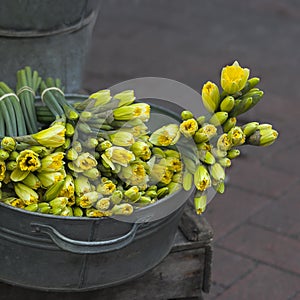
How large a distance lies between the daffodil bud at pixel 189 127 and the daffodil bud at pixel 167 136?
0.06 feet

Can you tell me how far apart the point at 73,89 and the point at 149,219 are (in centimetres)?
82

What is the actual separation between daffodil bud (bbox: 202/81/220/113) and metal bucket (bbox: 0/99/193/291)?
18 cm

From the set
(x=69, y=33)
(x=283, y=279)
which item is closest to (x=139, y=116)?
(x=69, y=33)

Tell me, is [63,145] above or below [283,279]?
above

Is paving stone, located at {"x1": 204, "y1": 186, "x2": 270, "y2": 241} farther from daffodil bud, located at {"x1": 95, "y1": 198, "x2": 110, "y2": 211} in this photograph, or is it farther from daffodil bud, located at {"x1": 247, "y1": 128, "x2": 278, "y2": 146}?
daffodil bud, located at {"x1": 95, "y1": 198, "x2": 110, "y2": 211}

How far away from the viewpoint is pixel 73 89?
2.07 m

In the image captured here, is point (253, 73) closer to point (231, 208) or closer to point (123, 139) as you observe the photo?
point (231, 208)

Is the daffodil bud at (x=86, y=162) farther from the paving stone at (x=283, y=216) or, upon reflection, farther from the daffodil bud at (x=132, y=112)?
the paving stone at (x=283, y=216)

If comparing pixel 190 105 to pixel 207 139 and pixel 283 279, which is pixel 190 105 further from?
pixel 283 279

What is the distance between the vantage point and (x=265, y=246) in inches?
94.8

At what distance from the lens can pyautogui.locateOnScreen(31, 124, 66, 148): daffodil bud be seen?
1315 millimetres

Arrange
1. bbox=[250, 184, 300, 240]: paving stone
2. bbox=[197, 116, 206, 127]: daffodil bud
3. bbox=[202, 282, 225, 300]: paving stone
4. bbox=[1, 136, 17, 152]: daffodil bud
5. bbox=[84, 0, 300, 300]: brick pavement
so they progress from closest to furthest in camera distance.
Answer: bbox=[1, 136, 17, 152]: daffodil bud < bbox=[197, 116, 206, 127]: daffodil bud < bbox=[202, 282, 225, 300]: paving stone < bbox=[84, 0, 300, 300]: brick pavement < bbox=[250, 184, 300, 240]: paving stone

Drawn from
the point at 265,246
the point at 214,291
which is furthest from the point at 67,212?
the point at 265,246

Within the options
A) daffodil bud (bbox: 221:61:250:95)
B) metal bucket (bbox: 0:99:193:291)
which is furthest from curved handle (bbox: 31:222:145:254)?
daffodil bud (bbox: 221:61:250:95)
